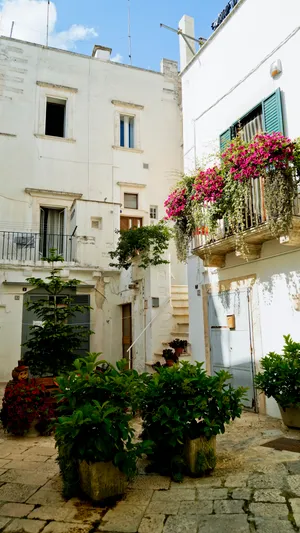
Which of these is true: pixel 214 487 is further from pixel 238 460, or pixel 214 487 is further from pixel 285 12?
pixel 285 12

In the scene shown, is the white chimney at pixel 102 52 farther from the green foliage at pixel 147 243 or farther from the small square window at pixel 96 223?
the green foliage at pixel 147 243

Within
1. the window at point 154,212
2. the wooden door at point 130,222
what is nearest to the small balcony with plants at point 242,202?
the wooden door at point 130,222

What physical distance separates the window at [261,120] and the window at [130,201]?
707 cm

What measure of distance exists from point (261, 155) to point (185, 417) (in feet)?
12.5

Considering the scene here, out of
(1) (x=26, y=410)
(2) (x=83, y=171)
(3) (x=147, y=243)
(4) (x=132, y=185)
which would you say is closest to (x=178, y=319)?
(3) (x=147, y=243)

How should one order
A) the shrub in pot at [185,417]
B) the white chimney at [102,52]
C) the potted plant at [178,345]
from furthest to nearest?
the white chimney at [102,52] < the potted plant at [178,345] < the shrub in pot at [185,417]

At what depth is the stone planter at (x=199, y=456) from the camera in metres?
3.70

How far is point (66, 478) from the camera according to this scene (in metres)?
3.37

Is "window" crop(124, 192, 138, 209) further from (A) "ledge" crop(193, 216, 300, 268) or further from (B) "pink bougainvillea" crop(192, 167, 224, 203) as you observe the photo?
(B) "pink bougainvillea" crop(192, 167, 224, 203)

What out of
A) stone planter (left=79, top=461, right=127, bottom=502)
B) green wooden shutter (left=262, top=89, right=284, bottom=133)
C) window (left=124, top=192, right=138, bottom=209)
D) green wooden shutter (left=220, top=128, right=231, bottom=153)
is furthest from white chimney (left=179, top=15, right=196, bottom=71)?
stone planter (left=79, top=461, right=127, bottom=502)

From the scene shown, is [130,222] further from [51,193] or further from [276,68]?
[276,68]

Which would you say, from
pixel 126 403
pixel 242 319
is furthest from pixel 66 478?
pixel 242 319

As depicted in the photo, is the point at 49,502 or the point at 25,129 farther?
the point at 25,129

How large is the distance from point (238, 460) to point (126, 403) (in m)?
1.62
